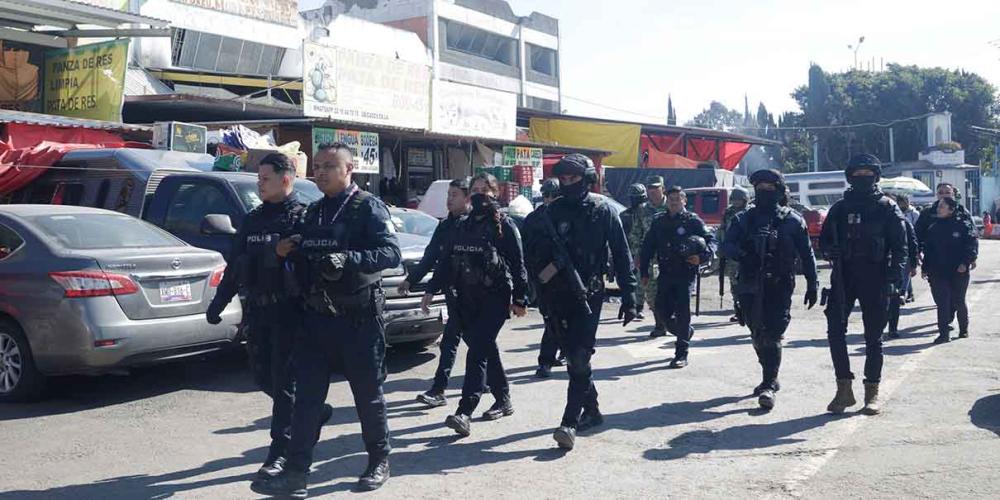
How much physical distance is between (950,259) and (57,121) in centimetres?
1298

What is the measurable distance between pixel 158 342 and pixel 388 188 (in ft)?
46.3

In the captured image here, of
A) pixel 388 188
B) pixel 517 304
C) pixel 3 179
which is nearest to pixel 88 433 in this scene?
pixel 517 304

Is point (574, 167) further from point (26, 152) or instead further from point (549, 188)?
point (26, 152)

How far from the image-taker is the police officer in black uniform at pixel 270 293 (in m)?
5.05

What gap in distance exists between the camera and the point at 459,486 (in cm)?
503

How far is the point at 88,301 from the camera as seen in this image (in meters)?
6.81

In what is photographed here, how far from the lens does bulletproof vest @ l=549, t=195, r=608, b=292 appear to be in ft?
19.2

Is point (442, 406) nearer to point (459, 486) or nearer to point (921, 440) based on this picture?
point (459, 486)

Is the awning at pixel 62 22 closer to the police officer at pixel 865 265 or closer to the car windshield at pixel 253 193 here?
the car windshield at pixel 253 193

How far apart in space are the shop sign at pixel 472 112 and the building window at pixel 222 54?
863 cm

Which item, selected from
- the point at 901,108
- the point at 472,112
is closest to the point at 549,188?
the point at 472,112

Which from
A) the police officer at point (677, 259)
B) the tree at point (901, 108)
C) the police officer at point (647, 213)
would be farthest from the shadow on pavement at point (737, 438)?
the tree at point (901, 108)

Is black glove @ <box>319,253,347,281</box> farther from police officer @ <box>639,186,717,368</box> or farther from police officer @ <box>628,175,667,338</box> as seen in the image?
police officer @ <box>628,175,667,338</box>

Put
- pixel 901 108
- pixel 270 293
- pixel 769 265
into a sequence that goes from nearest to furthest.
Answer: pixel 270 293, pixel 769 265, pixel 901 108
